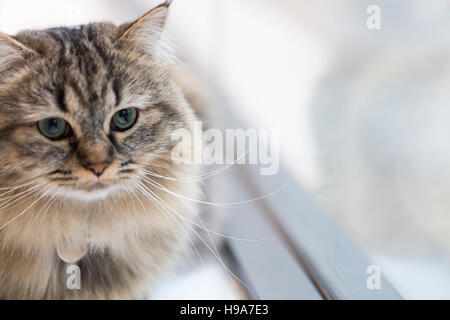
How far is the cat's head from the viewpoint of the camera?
78cm

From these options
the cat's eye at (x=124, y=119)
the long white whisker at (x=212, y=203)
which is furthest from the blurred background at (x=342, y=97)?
the cat's eye at (x=124, y=119)

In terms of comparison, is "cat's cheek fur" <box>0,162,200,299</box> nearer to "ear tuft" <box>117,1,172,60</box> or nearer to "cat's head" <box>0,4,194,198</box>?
"cat's head" <box>0,4,194,198</box>

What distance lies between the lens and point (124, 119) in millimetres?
833

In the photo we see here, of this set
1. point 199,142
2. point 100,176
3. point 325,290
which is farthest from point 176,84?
point 325,290

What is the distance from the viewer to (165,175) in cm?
93

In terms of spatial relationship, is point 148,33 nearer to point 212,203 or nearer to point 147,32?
point 147,32

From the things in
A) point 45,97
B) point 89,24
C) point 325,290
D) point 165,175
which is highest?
point 89,24

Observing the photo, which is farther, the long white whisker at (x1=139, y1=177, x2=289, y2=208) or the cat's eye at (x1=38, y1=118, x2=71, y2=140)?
the long white whisker at (x1=139, y1=177, x2=289, y2=208)

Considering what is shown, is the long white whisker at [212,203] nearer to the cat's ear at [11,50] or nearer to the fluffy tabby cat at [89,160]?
the fluffy tabby cat at [89,160]

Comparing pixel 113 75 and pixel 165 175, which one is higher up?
pixel 113 75

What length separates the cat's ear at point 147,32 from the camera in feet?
2.63

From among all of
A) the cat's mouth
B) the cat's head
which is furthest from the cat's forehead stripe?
the cat's mouth
